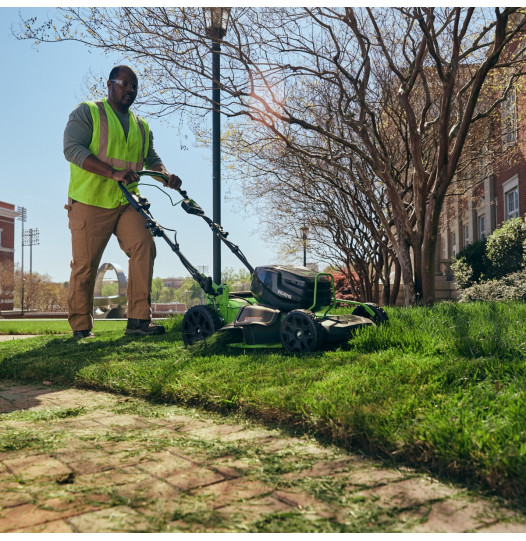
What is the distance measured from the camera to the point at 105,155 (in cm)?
703

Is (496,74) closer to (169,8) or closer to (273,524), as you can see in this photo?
(169,8)

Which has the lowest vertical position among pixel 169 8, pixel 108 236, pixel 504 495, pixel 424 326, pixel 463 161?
pixel 504 495

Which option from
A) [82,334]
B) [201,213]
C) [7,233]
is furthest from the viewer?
[7,233]

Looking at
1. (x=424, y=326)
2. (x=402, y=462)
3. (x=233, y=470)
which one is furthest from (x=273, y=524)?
(x=424, y=326)

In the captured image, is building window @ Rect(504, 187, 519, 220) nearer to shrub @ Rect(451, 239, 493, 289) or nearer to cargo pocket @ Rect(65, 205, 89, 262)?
shrub @ Rect(451, 239, 493, 289)

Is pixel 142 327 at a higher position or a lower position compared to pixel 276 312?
lower

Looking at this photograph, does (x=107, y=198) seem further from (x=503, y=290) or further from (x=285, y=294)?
(x=503, y=290)

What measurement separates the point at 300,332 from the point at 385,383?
1.51 metres

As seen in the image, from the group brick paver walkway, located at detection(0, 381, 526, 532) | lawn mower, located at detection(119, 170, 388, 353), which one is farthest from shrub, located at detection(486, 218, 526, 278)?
brick paver walkway, located at detection(0, 381, 526, 532)

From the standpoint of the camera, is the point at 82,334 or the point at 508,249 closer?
the point at 82,334

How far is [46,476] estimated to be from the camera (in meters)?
2.46

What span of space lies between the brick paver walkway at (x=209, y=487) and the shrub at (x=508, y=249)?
1227 cm

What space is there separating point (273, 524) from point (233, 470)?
58cm

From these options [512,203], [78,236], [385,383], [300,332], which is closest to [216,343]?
[300,332]
